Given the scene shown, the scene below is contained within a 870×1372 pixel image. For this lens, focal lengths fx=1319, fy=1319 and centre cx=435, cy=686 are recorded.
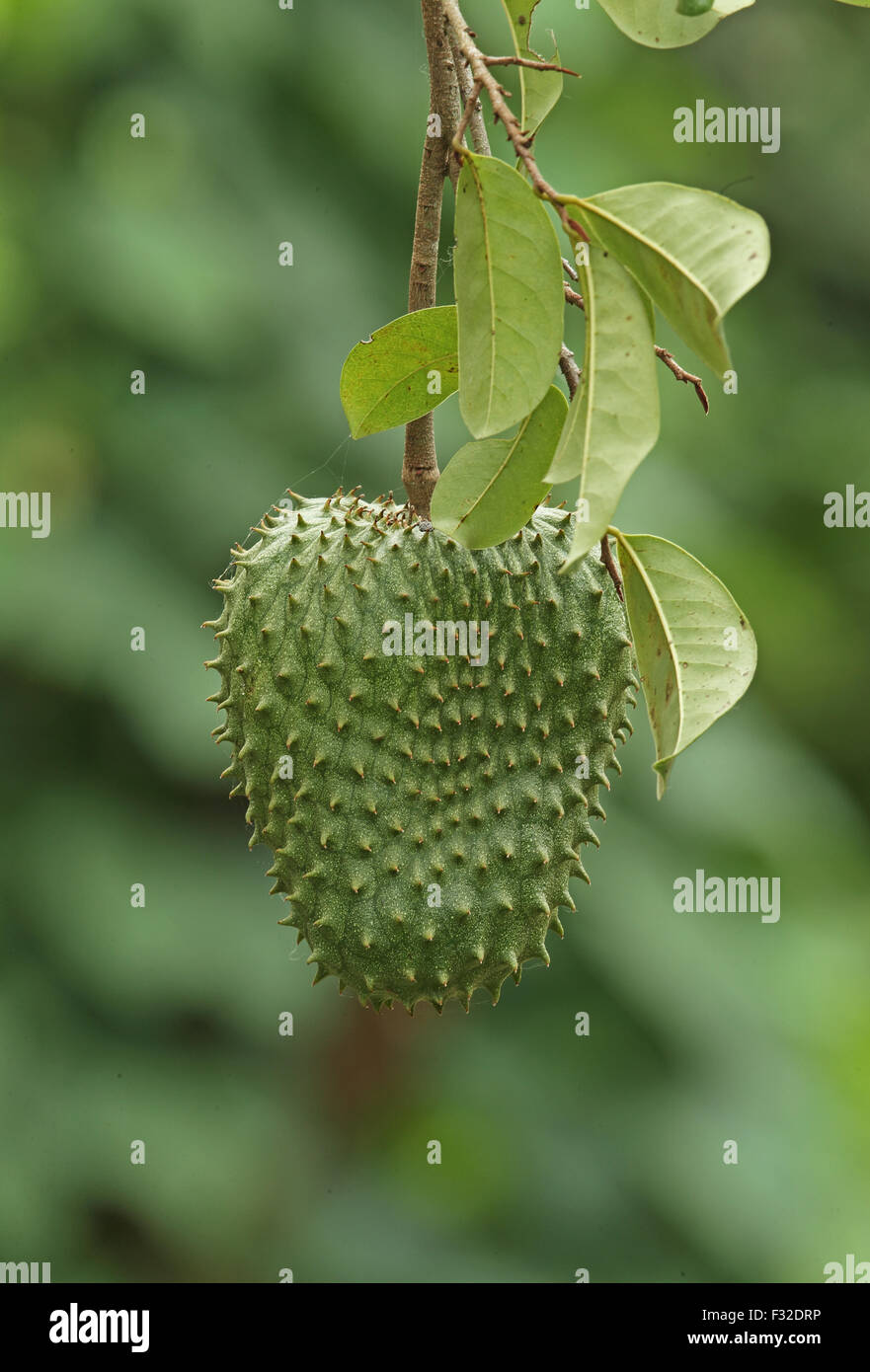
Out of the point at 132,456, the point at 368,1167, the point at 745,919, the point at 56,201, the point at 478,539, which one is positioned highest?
the point at 56,201

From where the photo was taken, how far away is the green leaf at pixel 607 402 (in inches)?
33.8

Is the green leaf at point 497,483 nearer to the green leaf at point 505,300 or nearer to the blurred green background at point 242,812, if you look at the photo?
the green leaf at point 505,300

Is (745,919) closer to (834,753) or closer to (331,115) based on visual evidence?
(834,753)

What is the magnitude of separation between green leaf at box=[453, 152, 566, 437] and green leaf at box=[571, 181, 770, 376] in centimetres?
4

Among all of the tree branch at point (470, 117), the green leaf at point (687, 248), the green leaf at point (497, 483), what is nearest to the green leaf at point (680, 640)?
the green leaf at point (497, 483)

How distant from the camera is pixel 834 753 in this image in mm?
4434

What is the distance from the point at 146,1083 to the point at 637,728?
1485mm

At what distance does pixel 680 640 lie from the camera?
109 centimetres

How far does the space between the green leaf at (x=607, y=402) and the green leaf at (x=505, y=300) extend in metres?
0.03

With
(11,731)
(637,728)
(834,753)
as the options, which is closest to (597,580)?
(637,728)

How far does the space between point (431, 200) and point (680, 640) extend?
42 cm

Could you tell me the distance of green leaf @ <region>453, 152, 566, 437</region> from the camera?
977 millimetres

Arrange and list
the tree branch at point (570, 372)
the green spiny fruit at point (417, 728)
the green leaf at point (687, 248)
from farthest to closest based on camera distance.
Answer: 1. the green spiny fruit at point (417, 728)
2. the tree branch at point (570, 372)
3. the green leaf at point (687, 248)

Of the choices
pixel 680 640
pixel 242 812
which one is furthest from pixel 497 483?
pixel 242 812
